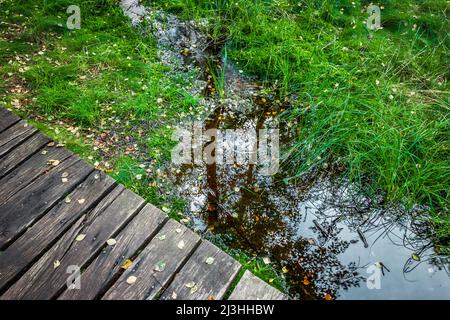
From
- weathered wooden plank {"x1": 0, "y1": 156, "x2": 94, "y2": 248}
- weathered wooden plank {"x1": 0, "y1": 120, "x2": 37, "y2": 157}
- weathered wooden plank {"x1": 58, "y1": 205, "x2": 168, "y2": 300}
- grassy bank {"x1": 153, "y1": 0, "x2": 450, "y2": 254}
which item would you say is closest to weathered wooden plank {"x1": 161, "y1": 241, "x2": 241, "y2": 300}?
weathered wooden plank {"x1": 58, "y1": 205, "x2": 168, "y2": 300}

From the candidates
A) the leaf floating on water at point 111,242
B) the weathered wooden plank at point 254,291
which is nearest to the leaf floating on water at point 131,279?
the leaf floating on water at point 111,242

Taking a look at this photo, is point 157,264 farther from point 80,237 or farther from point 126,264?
point 80,237

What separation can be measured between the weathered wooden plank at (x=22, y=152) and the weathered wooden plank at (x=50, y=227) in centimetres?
62

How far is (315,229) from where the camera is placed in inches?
121

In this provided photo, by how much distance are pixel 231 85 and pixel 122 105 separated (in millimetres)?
1335

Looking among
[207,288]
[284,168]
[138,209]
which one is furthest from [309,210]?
[138,209]

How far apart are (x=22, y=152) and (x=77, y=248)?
118cm

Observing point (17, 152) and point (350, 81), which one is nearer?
point (17, 152)

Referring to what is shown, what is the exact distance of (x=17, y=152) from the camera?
9.90ft

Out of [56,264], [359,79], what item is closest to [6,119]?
[56,264]

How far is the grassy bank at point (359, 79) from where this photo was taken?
3219mm

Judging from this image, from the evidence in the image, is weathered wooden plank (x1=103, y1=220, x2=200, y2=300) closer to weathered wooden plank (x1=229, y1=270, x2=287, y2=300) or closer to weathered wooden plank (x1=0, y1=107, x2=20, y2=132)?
weathered wooden plank (x1=229, y1=270, x2=287, y2=300)

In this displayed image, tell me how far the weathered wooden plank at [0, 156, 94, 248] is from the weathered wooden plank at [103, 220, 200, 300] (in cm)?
86

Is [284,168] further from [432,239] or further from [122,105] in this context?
[122,105]
